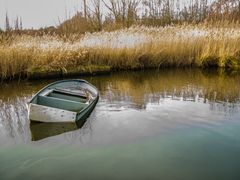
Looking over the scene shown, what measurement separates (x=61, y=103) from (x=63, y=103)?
3 centimetres

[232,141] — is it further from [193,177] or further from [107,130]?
[107,130]

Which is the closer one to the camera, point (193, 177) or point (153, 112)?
point (193, 177)

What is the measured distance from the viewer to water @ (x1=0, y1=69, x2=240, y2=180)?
10.8ft

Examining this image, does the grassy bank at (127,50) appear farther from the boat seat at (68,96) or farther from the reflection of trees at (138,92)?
the boat seat at (68,96)

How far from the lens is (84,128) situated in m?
4.66

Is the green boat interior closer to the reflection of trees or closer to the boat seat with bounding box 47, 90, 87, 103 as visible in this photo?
the reflection of trees

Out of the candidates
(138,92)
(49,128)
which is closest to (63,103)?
(49,128)

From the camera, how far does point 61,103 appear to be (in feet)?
17.2

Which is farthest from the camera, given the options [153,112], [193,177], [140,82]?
[140,82]

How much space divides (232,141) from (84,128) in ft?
6.35

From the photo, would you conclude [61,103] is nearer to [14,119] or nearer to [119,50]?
[14,119]

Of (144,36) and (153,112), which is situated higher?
(144,36)

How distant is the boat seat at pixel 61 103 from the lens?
5.19 m

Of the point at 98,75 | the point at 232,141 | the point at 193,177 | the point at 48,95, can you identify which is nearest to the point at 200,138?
the point at 232,141
